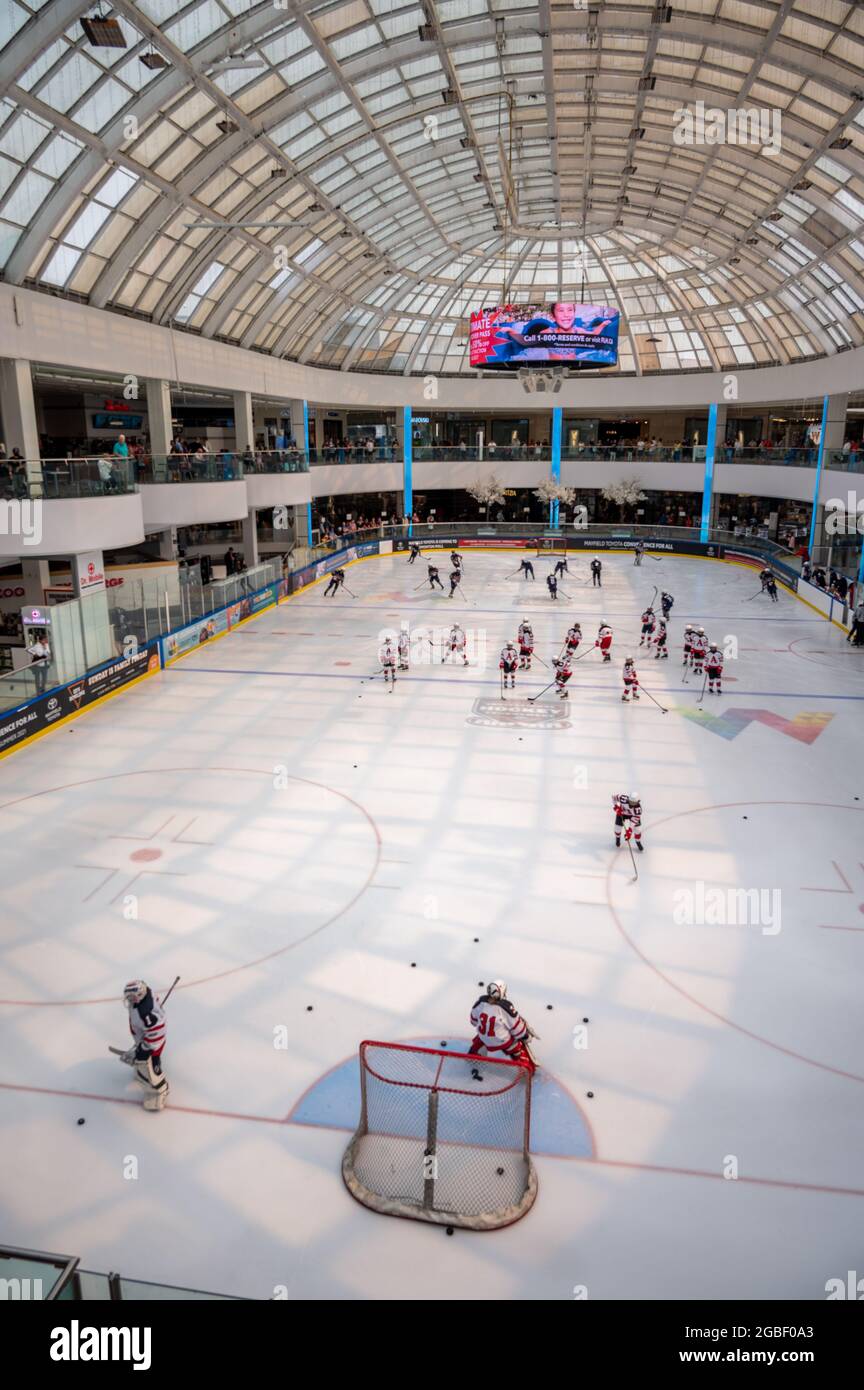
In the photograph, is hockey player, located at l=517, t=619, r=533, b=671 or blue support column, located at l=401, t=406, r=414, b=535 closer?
hockey player, located at l=517, t=619, r=533, b=671

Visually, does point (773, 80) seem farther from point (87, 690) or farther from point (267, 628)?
point (87, 690)

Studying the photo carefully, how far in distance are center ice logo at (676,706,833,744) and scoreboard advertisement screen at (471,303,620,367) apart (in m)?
16.5

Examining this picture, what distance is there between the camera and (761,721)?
56.9ft

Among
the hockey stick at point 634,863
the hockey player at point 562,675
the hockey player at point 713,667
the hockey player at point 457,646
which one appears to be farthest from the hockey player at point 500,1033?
the hockey player at point 457,646

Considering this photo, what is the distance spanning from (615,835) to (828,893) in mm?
2774

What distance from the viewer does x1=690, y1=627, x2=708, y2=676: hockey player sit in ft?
66.9

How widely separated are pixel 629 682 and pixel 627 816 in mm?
7220

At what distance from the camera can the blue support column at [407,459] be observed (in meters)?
47.5

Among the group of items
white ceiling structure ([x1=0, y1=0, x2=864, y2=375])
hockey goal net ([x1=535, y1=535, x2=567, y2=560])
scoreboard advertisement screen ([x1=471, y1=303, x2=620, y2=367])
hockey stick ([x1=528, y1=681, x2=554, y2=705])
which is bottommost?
hockey stick ([x1=528, y1=681, x2=554, y2=705])

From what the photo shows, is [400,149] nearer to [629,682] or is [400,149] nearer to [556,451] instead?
[629,682]

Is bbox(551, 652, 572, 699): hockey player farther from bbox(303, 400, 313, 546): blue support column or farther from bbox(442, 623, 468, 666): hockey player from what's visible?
bbox(303, 400, 313, 546): blue support column

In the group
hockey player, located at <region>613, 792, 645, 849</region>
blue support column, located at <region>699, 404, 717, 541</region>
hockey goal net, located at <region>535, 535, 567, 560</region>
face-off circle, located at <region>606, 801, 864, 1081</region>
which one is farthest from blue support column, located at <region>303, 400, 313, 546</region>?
hockey player, located at <region>613, 792, 645, 849</region>

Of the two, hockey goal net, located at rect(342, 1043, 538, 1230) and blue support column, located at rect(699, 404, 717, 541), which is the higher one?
blue support column, located at rect(699, 404, 717, 541)

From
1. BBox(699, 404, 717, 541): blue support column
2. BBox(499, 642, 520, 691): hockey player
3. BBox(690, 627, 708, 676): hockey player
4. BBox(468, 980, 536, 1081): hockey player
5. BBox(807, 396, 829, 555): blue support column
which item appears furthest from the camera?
BBox(699, 404, 717, 541): blue support column
